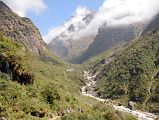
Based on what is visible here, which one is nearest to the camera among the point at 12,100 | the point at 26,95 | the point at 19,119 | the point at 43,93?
the point at 19,119

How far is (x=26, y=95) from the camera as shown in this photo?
102m

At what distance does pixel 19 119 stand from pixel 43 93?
20.3m

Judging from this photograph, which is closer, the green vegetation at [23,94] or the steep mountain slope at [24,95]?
the green vegetation at [23,94]

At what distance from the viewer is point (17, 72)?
109375 millimetres

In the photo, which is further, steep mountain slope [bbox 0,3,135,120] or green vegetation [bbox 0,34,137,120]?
steep mountain slope [bbox 0,3,135,120]

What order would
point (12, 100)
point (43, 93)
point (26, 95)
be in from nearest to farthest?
point (12, 100), point (26, 95), point (43, 93)

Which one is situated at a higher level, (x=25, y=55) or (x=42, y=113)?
(x=25, y=55)

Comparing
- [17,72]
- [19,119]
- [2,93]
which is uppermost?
[17,72]

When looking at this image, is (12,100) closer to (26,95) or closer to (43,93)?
(26,95)

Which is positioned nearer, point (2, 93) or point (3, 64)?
point (2, 93)

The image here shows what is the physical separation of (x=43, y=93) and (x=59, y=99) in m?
6.73

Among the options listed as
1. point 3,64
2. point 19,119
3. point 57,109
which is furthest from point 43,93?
point 19,119

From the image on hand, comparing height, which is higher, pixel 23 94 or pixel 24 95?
pixel 23 94

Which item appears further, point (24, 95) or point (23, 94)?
point (24, 95)
